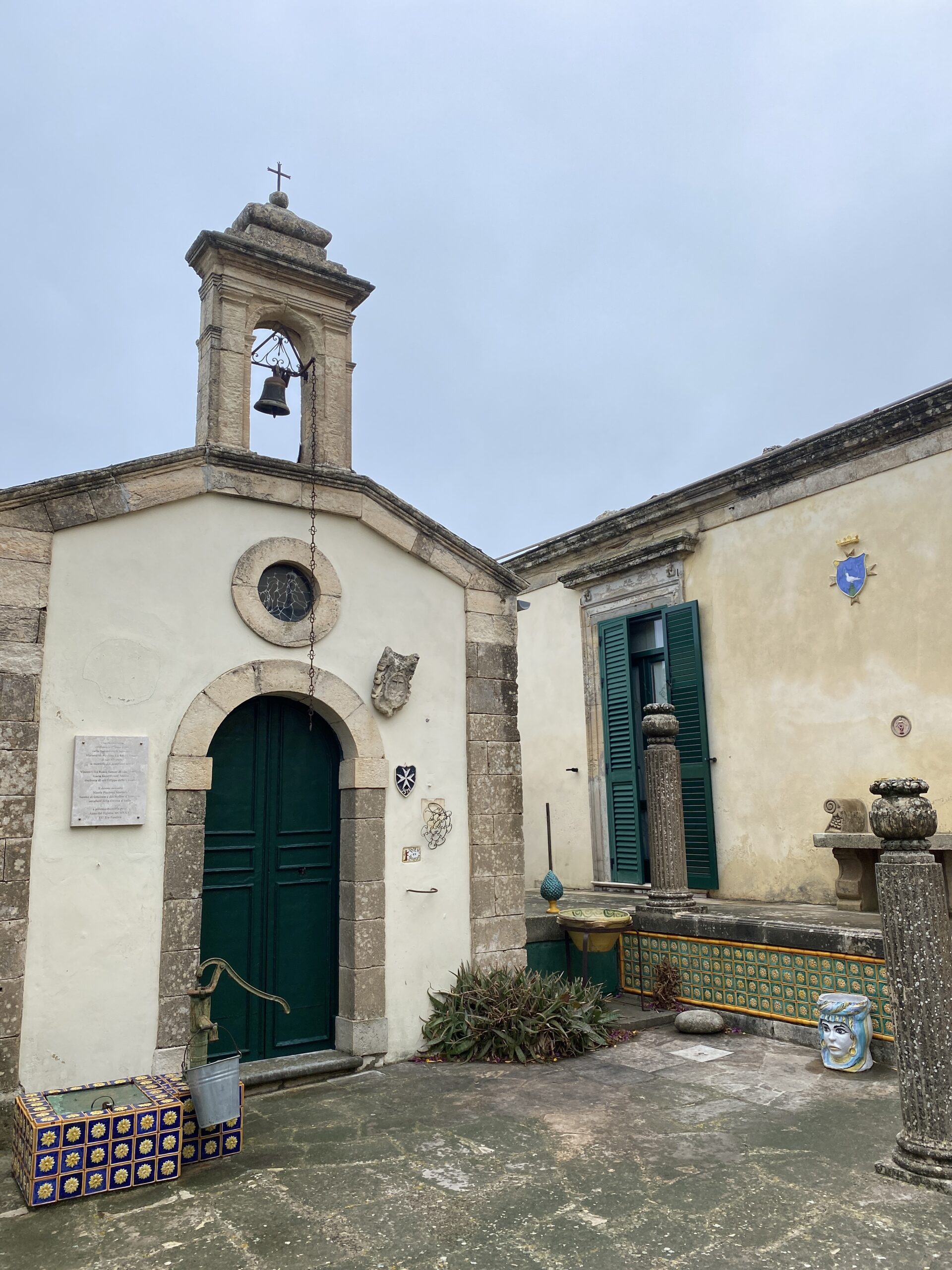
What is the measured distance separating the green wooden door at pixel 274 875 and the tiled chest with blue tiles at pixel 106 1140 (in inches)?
46.0

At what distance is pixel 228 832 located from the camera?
5.49 metres

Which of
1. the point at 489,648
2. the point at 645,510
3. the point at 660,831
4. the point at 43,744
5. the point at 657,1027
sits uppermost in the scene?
the point at 645,510

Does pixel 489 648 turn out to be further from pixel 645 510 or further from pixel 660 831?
pixel 645 510

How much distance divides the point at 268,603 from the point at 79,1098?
2.82 metres

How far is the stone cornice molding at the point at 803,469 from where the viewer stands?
7.17m

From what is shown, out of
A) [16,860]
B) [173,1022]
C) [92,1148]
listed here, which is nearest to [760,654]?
[173,1022]

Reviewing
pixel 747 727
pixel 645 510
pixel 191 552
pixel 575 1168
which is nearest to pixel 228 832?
pixel 191 552

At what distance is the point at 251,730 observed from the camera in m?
5.68

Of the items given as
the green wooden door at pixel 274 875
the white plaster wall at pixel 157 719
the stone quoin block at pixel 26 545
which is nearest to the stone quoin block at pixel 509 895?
the white plaster wall at pixel 157 719

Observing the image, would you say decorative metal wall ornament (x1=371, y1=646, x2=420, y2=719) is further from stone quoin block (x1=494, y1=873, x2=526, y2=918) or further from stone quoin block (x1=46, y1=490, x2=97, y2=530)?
stone quoin block (x1=46, y1=490, x2=97, y2=530)

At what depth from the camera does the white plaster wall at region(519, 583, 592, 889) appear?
33.4ft

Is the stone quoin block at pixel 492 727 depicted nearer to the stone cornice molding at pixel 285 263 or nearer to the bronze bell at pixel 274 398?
the bronze bell at pixel 274 398

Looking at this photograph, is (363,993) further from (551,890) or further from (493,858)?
(551,890)

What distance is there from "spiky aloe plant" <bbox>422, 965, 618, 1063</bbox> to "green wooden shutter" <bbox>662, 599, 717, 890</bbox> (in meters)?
2.89
